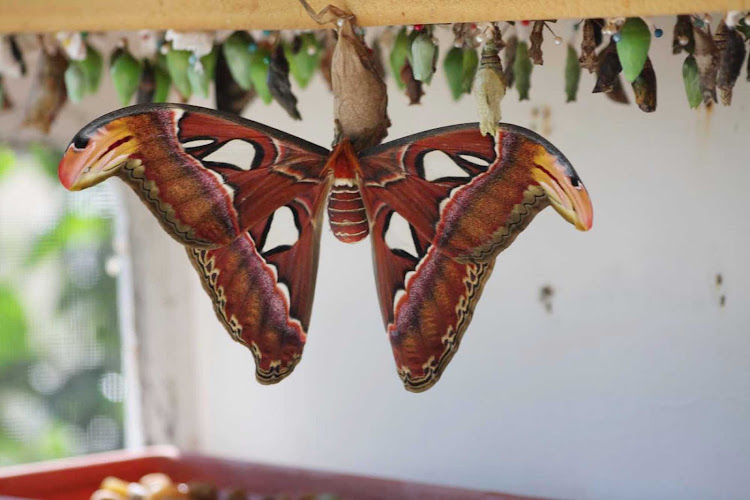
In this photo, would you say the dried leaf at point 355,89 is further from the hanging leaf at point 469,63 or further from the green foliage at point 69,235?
the green foliage at point 69,235

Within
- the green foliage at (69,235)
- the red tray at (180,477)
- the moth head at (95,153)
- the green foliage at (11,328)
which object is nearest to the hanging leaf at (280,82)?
the moth head at (95,153)

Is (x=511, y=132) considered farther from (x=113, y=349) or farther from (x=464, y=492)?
(x=113, y=349)

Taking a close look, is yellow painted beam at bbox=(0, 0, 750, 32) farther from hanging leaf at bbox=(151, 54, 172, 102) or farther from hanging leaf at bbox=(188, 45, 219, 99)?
hanging leaf at bbox=(151, 54, 172, 102)

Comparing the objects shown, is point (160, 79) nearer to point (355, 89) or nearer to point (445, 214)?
point (355, 89)

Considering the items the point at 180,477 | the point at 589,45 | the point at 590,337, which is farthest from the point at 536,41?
the point at 180,477

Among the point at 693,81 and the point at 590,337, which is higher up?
the point at 693,81
